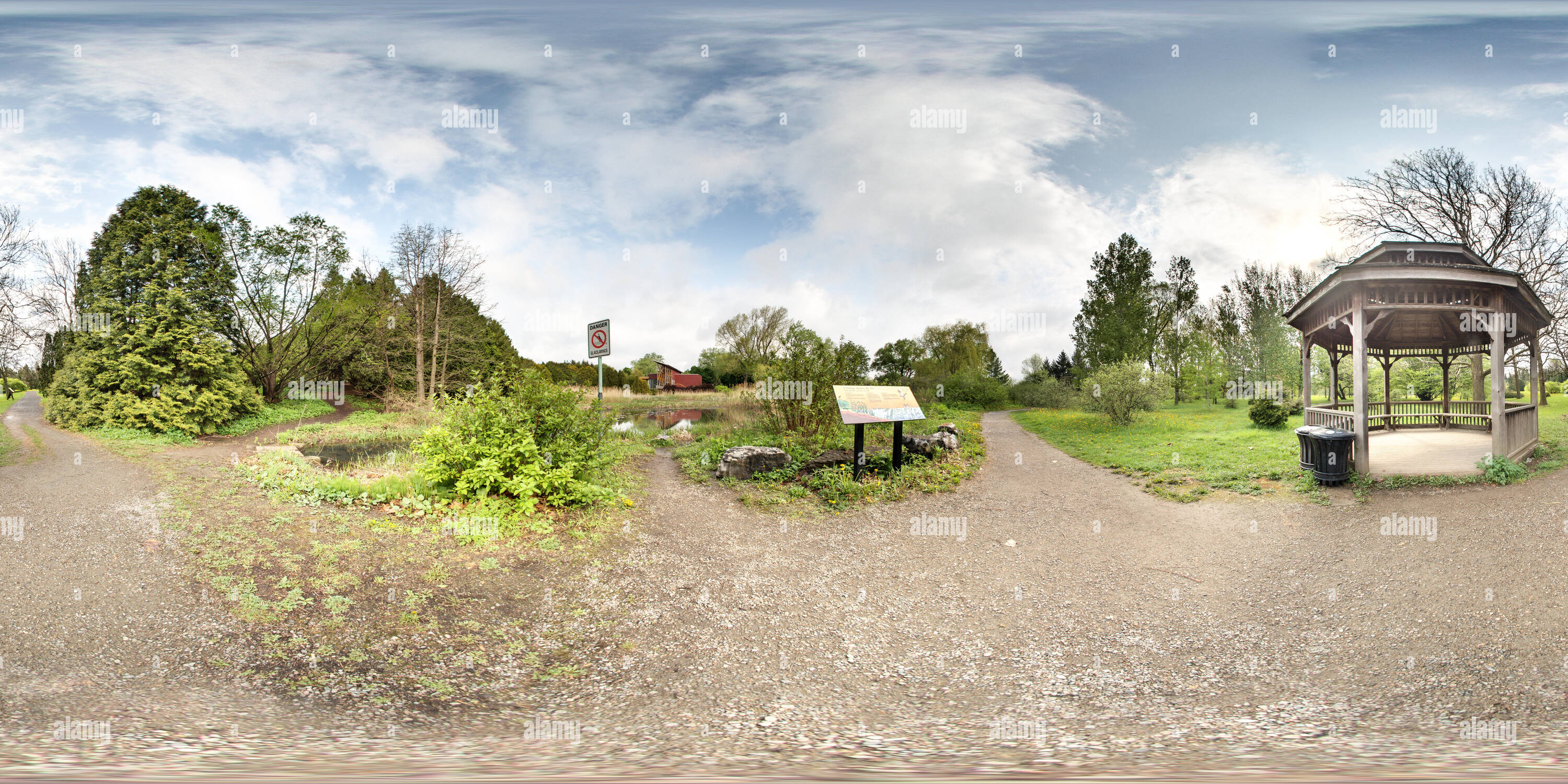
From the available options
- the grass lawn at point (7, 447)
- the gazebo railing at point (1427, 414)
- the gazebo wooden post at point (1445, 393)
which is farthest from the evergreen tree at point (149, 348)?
the gazebo wooden post at point (1445, 393)

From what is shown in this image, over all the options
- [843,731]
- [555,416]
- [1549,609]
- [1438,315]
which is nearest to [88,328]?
[555,416]

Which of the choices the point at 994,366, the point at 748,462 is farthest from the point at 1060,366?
the point at 748,462

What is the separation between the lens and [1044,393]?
1382 inches

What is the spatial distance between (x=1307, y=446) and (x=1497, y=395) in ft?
9.57

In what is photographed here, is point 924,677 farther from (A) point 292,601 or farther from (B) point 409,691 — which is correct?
(A) point 292,601

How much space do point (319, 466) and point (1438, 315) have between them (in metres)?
22.7

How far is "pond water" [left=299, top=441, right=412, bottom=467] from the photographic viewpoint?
1155cm

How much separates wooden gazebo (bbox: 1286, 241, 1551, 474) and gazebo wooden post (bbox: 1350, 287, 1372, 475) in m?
0.02

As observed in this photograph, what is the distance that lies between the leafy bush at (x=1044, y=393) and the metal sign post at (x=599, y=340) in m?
25.7

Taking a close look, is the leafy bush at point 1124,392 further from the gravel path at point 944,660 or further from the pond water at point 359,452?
the pond water at point 359,452

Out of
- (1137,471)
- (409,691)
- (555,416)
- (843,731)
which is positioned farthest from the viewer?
(1137,471)

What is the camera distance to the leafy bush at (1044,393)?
33.3 m

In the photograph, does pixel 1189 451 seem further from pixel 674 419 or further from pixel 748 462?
pixel 674 419

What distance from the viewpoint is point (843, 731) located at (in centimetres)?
332
